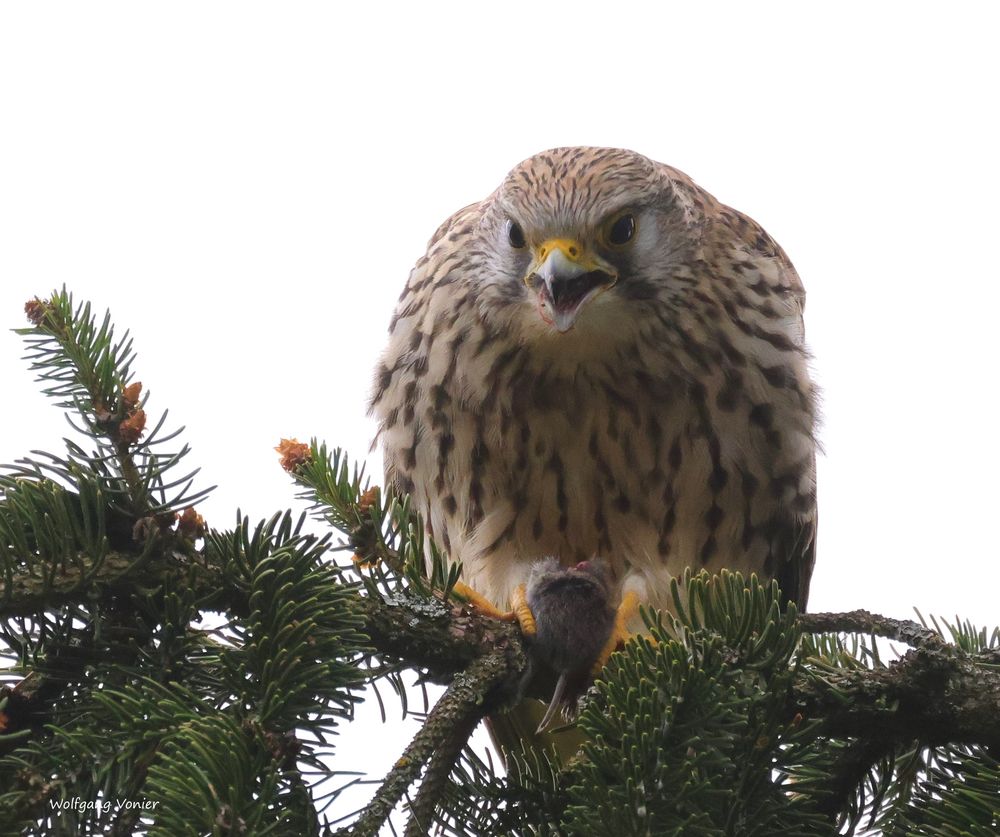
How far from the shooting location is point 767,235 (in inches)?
165

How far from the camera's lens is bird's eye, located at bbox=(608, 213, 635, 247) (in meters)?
3.53

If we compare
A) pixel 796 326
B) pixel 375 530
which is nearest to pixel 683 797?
pixel 375 530

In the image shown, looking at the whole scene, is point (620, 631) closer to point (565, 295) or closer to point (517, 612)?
point (517, 612)

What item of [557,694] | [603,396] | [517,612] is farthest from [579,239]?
[557,694]

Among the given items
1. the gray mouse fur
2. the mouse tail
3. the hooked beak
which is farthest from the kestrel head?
the mouse tail

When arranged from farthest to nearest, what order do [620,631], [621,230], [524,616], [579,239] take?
1. [621,230]
2. [579,239]
3. [620,631]
4. [524,616]

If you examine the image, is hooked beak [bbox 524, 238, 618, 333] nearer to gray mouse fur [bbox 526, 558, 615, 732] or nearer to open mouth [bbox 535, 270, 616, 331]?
open mouth [bbox 535, 270, 616, 331]

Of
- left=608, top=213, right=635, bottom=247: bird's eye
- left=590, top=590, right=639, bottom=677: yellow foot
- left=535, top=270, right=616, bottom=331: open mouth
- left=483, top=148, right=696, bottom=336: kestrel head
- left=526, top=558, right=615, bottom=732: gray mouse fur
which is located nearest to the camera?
left=526, top=558, right=615, bottom=732: gray mouse fur

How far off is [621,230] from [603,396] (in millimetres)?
478

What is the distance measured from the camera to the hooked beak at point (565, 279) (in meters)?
3.27

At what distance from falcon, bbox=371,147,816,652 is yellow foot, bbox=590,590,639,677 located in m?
0.13

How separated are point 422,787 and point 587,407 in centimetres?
184

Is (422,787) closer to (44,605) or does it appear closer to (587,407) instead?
(44,605)

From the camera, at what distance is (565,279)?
3.33 m
